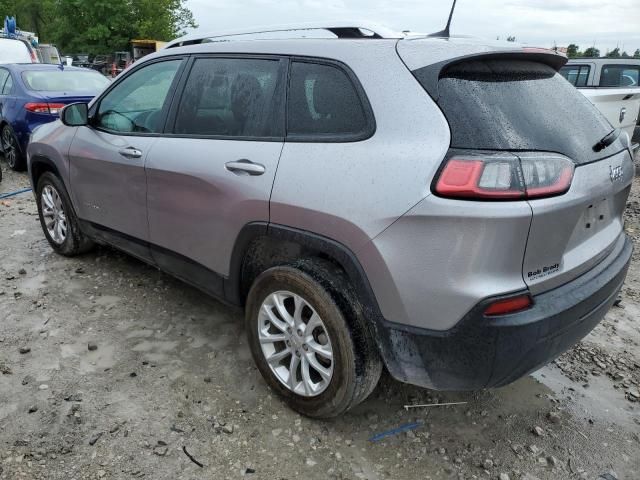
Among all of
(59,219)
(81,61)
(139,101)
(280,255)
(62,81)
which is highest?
(139,101)

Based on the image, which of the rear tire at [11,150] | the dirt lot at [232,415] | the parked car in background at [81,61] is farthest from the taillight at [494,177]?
the parked car in background at [81,61]

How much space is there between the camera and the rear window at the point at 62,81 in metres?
7.75

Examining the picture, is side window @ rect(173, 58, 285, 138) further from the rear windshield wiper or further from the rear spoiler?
the rear windshield wiper

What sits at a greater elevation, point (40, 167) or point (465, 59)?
point (465, 59)

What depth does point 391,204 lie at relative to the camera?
198 centimetres

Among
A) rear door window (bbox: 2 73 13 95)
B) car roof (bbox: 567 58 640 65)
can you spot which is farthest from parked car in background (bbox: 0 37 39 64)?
car roof (bbox: 567 58 640 65)

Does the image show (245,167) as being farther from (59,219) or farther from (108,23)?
(108,23)

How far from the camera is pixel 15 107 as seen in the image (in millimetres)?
7480

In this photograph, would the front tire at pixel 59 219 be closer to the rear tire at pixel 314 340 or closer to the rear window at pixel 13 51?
the rear tire at pixel 314 340

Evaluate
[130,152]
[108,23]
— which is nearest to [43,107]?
[130,152]

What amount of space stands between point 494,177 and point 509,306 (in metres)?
0.47

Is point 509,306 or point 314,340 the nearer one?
point 509,306

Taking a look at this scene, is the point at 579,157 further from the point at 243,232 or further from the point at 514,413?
the point at 243,232

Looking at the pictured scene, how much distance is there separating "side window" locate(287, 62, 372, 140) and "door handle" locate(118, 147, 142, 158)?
1198 millimetres
